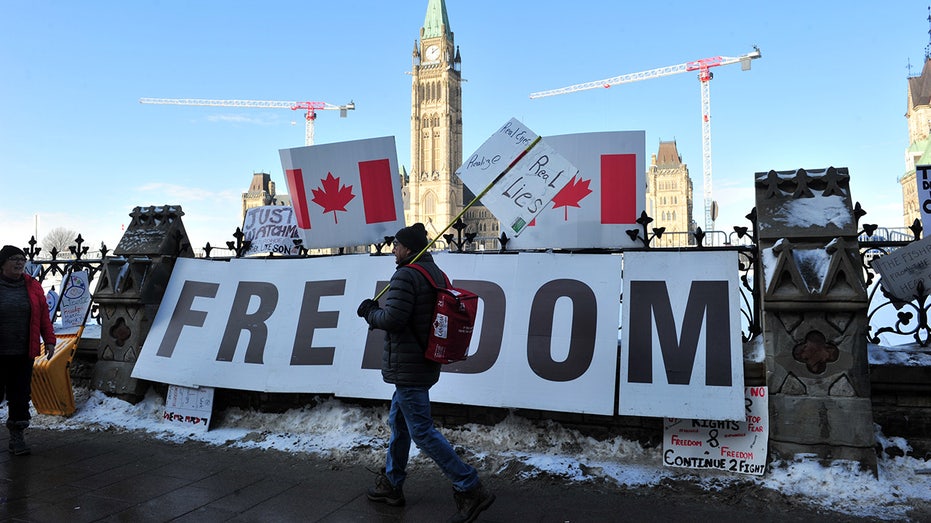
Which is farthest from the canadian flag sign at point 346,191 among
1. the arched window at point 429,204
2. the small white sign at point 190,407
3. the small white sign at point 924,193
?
the arched window at point 429,204

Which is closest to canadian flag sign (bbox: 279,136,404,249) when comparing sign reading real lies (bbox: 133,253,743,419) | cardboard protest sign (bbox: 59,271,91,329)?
sign reading real lies (bbox: 133,253,743,419)

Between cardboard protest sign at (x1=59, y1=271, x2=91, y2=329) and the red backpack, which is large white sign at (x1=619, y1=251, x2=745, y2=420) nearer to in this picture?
the red backpack

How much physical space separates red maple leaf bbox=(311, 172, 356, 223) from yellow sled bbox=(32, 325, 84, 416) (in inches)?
141

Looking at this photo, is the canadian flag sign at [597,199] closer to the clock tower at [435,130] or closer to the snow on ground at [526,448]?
the snow on ground at [526,448]

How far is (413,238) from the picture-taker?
4602 mm

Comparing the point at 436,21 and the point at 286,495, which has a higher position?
the point at 436,21

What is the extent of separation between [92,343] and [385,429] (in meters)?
4.36

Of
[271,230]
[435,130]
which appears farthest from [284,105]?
[271,230]

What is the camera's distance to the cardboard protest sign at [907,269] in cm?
559

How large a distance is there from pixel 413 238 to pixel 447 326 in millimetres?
761

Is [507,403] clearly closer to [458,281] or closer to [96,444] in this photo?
[458,281]

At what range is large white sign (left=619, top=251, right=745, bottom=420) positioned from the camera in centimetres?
519

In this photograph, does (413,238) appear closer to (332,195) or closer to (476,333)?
(476,333)

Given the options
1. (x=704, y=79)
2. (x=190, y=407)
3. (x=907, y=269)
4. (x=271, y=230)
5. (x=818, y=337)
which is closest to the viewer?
(x=818, y=337)
